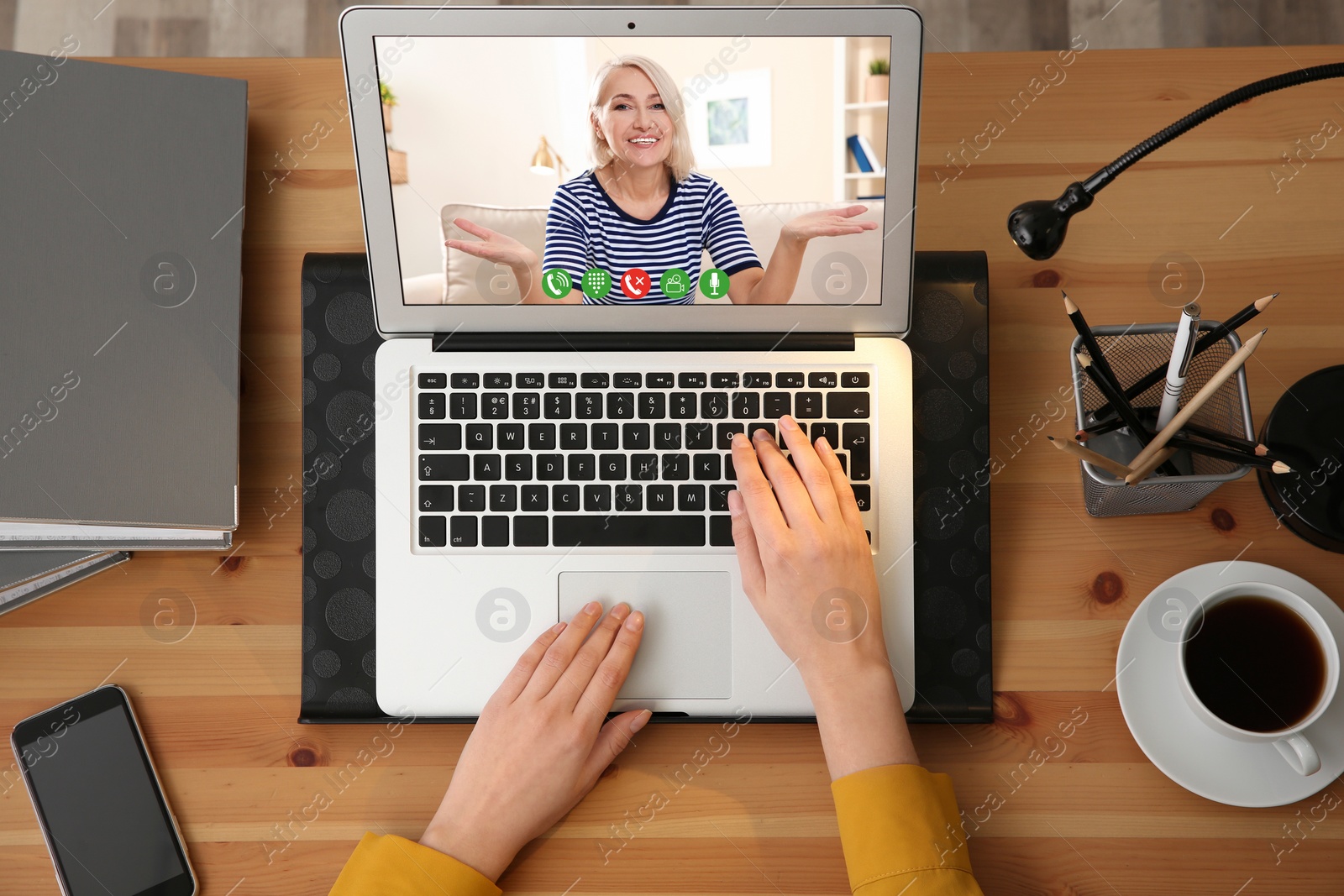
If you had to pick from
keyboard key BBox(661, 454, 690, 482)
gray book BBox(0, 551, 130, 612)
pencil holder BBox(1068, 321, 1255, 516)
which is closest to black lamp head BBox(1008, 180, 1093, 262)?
pencil holder BBox(1068, 321, 1255, 516)

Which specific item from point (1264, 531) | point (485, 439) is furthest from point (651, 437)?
point (1264, 531)

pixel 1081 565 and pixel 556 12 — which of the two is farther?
pixel 1081 565

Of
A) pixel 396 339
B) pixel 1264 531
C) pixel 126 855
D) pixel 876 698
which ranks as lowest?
pixel 126 855

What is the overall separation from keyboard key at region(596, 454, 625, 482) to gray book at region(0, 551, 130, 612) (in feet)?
1.43

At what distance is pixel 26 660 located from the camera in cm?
71

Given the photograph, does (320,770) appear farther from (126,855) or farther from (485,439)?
(485,439)

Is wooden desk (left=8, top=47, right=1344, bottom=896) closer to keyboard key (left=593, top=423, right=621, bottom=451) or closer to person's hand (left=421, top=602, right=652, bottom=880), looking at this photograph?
person's hand (left=421, top=602, right=652, bottom=880)

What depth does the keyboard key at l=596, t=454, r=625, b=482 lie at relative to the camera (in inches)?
26.8

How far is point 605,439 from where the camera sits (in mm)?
685

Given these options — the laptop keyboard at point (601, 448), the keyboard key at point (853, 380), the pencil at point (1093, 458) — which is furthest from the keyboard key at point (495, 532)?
the pencil at point (1093, 458)

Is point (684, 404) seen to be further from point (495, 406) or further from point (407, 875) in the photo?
point (407, 875)

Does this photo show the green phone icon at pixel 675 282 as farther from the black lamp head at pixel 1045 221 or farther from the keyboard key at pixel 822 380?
the black lamp head at pixel 1045 221

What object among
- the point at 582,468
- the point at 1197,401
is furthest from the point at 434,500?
the point at 1197,401

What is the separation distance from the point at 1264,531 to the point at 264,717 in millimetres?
892
